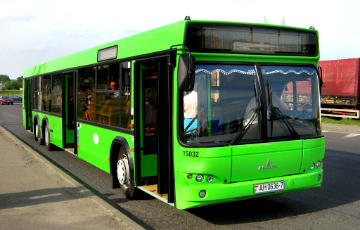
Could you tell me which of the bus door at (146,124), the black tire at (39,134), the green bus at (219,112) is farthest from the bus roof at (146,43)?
the black tire at (39,134)

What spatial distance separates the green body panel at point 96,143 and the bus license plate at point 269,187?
2.29 meters

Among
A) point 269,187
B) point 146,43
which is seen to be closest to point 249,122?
point 269,187

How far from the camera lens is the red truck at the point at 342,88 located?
23.8 meters

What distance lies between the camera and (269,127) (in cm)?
568

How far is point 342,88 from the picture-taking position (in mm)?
24672

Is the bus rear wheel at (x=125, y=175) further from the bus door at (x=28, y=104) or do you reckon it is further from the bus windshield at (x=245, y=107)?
the bus door at (x=28, y=104)

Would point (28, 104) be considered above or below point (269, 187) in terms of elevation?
above

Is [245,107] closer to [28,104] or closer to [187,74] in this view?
[187,74]

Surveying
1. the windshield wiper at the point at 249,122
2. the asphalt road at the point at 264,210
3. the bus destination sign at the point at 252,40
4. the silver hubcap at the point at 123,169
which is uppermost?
the bus destination sign at the point at 252,40

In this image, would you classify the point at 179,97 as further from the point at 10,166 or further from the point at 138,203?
the point at 10,166

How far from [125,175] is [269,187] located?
274 cm

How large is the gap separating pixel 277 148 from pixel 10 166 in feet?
21.8

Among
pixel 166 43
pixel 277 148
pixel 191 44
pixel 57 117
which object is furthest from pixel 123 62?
pixel 57 117

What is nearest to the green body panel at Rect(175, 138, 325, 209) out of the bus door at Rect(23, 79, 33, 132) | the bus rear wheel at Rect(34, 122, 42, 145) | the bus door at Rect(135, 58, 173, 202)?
the bus door at Rect(135, 58, 173, 202)
